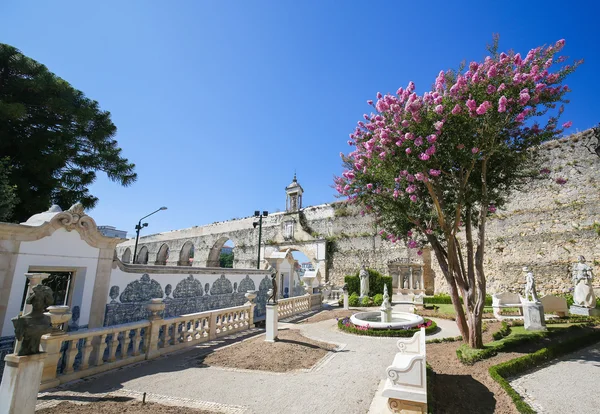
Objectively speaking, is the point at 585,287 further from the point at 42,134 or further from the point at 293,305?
the point at 42,134

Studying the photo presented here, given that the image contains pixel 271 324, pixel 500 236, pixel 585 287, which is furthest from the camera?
pixel 500 236

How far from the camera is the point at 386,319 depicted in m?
11.1

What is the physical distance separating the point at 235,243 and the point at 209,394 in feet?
103

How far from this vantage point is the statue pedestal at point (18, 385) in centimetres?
305

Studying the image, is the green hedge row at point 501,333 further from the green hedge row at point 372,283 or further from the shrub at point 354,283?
the shrub at point 354,283

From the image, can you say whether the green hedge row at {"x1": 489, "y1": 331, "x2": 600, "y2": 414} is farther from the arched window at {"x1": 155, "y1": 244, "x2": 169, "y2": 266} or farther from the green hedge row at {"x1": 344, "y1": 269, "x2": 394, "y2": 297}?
the arched window at {"x1": 155, "y1": 244, "x2": 169, "y2": 266}

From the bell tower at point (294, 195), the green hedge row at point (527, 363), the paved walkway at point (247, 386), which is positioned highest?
the bell tower at point (294, 195)

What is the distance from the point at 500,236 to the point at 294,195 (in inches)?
761

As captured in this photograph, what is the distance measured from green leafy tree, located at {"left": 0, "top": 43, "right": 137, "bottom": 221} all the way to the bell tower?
63.2 feet

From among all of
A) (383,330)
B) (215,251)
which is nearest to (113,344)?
(383,330)

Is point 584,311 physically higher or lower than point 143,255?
lower

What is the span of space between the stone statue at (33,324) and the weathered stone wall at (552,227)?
1974 cm

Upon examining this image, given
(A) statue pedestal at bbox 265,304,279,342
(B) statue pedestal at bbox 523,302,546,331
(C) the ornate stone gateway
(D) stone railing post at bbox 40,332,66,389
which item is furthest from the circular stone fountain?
(C) the ornate stone gateway

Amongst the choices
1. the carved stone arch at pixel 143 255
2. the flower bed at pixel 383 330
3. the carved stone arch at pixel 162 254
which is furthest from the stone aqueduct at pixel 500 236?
the carved stone arch at pixel 143 255
